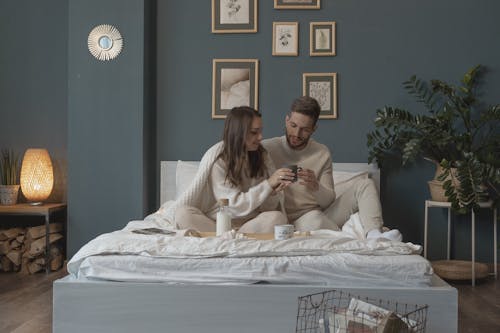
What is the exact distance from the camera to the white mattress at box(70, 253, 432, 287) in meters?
2.35

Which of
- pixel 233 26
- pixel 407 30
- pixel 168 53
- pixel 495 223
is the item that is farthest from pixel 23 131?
pixel 495 223

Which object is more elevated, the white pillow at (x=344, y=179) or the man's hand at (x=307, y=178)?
the man's hand at (x=307, y=178)

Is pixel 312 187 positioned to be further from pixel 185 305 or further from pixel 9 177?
pixel 9 177

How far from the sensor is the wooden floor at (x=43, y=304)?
3016 mm

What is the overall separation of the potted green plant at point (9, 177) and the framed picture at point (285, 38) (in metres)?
2.07

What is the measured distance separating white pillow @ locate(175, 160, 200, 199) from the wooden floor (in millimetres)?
976

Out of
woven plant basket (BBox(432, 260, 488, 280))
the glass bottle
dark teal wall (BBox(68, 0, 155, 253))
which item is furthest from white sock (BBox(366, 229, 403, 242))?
dark teal wall (BBox(68, 0, 155, 253))

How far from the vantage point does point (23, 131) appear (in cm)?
479

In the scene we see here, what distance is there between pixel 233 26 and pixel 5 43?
1.73 m

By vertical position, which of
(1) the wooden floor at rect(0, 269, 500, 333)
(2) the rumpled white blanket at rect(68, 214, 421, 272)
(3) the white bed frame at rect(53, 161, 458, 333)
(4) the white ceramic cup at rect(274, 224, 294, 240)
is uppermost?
(4) the white ceramic cup at rect(274, 224, 294, 240)

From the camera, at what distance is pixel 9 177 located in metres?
4.62

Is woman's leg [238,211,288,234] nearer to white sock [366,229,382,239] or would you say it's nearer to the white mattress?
white sock [366,229,382,239]

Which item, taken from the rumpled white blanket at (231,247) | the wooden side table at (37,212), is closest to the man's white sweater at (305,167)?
the rumpled white blanket at (231,247)

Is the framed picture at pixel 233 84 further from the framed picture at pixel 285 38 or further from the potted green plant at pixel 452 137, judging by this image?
the potted green plant at pixel 452 137
